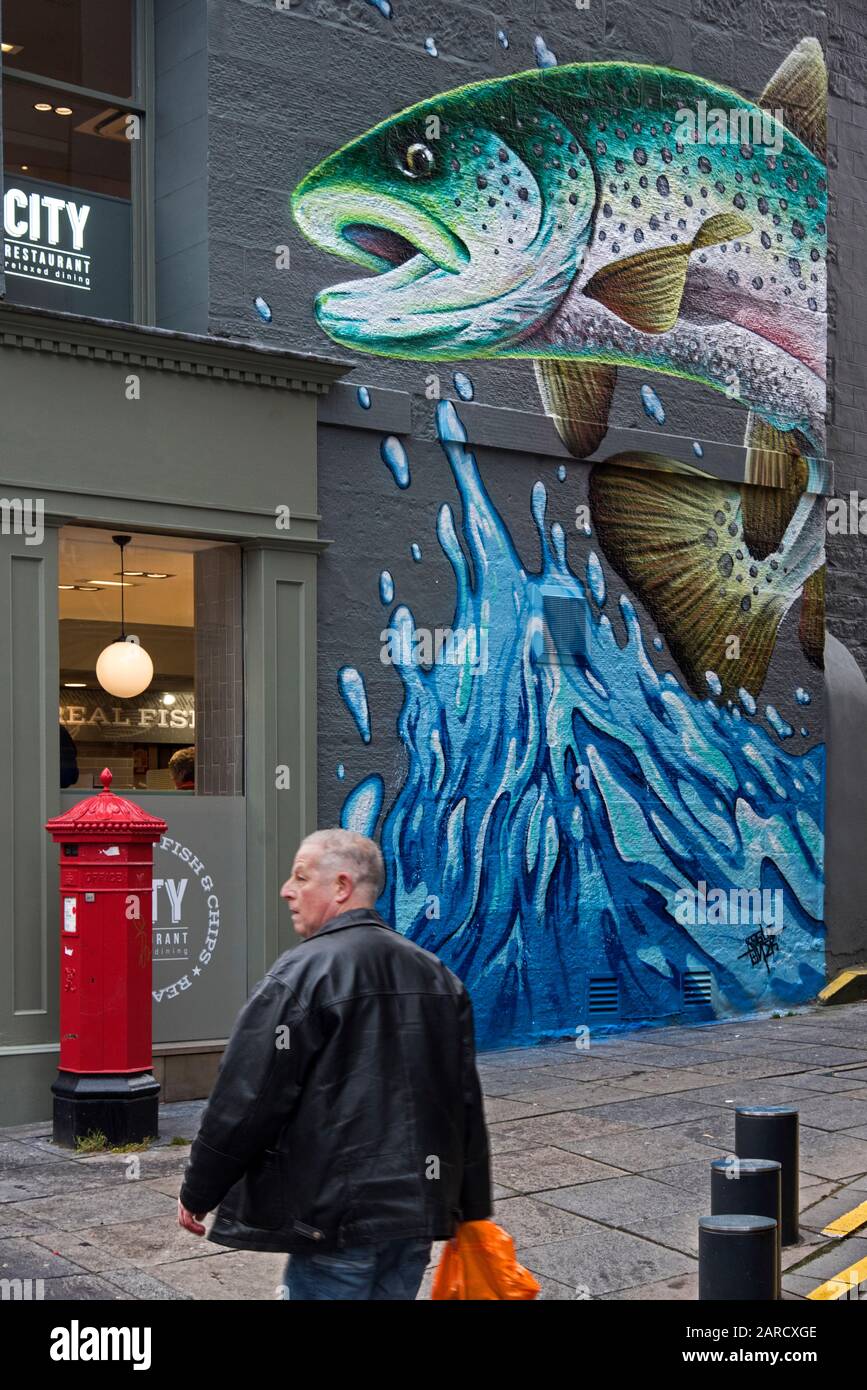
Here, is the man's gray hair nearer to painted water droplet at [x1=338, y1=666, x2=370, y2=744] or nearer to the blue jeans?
the blue jeans

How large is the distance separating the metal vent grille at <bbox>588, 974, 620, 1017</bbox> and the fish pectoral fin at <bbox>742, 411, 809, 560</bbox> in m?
3.61

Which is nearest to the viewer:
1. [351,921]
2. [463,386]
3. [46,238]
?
[351,921]

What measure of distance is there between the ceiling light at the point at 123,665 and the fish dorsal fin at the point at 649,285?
4369 mm

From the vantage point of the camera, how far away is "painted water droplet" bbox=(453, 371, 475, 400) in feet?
37.7

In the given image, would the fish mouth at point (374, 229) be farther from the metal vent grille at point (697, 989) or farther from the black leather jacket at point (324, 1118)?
the black leather jacket at point (324, 1118)

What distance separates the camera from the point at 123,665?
10.1m

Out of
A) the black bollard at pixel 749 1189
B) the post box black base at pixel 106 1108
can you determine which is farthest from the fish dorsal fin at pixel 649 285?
the black bollard at pixel 749 1189

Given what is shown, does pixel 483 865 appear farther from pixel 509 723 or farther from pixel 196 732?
pixel 196 732

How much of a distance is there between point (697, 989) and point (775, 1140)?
19.6 ft

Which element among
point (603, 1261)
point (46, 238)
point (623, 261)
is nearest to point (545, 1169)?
point (603, 1261)

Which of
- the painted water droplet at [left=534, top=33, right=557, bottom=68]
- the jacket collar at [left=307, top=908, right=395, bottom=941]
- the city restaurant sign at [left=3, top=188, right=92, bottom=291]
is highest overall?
the painted water droplet at [left=534, top=33, right=557, bottom=68]

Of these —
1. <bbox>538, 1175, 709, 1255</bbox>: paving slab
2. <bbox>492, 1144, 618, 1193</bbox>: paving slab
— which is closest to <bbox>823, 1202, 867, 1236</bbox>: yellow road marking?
<bbox>538, 1175, 709, 1255</bbox>: paving slab

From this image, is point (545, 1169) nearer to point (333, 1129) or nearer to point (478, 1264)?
point (478, 1264)

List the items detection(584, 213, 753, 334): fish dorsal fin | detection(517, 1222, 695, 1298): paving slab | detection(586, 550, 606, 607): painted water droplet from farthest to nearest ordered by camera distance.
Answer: detection(584, 213, 753, 334): fish dorsal fin < detection(586, 550, 606, 607): painted water droplet < detection(517, 1222, 695, 1298): paving slab
